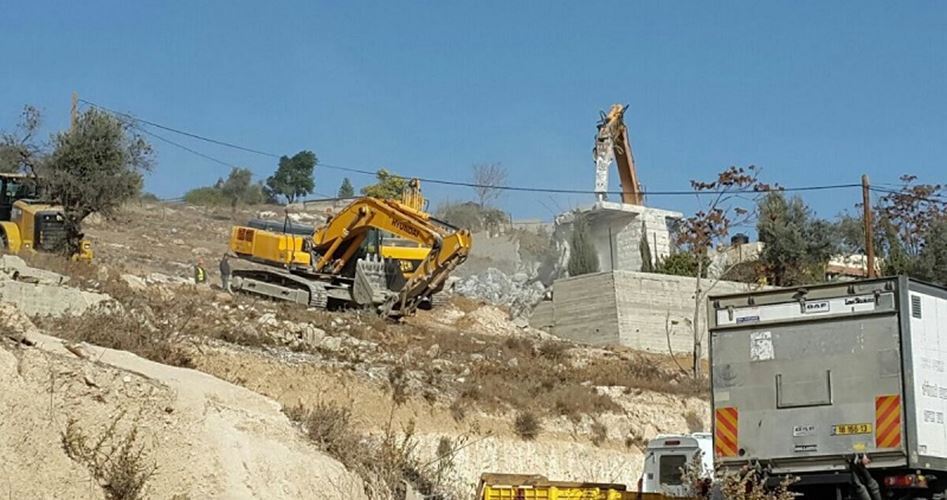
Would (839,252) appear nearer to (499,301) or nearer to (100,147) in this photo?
(499,301)

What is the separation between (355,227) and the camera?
37.3 meters

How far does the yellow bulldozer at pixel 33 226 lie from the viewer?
3522 cm

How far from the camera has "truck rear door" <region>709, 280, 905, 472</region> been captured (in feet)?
52.2

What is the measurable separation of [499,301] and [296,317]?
23.6 m

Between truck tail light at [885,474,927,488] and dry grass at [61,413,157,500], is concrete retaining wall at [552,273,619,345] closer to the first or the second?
truck tail light at [885,474,927,488]

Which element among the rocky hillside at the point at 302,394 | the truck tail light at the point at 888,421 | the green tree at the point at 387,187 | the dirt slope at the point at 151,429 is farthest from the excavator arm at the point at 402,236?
the green tree at the point at 387,187

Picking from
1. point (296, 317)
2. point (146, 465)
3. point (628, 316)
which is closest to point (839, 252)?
point (628, 316)

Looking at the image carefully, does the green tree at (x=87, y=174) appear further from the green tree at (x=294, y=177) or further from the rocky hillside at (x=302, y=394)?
the green tree at (x=294, y=177)


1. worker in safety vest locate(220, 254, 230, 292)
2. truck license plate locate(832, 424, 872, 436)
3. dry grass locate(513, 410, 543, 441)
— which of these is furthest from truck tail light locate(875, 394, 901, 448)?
worker in safety vest locate(220, 254, 230, 292)

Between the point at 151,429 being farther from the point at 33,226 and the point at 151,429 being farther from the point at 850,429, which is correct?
the point at 33,226

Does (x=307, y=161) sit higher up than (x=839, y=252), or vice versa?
(x=307, y=161)

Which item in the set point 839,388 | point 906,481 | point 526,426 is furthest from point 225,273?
point 906,481

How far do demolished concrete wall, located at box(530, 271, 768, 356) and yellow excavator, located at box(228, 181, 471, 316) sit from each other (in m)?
10.5

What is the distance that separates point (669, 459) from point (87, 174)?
21.6 meters
